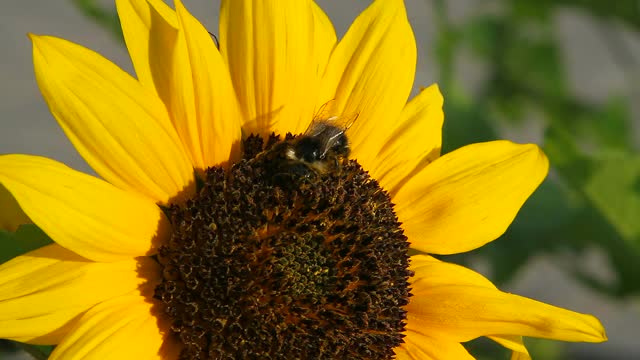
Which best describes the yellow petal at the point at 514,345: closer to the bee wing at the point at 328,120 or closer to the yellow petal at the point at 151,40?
the bee wing at the point at 328,120

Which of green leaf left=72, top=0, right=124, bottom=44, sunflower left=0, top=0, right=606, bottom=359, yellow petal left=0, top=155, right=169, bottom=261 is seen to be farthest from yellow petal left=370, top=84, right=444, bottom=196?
green leaf left=72, top=0, right=124, bottom=44

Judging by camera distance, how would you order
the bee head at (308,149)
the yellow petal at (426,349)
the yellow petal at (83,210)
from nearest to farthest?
the yellow petal at (83,210) → the bee head at (308,149) → the yellow petal at (426,349)

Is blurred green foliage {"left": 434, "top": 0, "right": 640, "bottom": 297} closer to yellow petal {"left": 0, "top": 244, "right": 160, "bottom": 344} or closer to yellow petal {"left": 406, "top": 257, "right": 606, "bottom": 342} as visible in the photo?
yellow petal {"left": 406, "top": 257, "right": 606, "bottom": 342}

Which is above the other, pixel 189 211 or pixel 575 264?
pixel 575 264

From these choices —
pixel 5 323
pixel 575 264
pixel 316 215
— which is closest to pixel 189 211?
pixel 316 215

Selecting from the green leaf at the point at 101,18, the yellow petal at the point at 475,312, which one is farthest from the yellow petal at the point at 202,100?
the green leaf at the point at 101,18

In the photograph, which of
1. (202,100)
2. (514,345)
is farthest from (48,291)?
(514,345)

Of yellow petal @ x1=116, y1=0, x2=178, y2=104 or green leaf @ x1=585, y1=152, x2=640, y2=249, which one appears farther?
green leaf @ x1=585, y1=152, x2=640, y2=249

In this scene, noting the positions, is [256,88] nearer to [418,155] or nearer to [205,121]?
[205,121]
